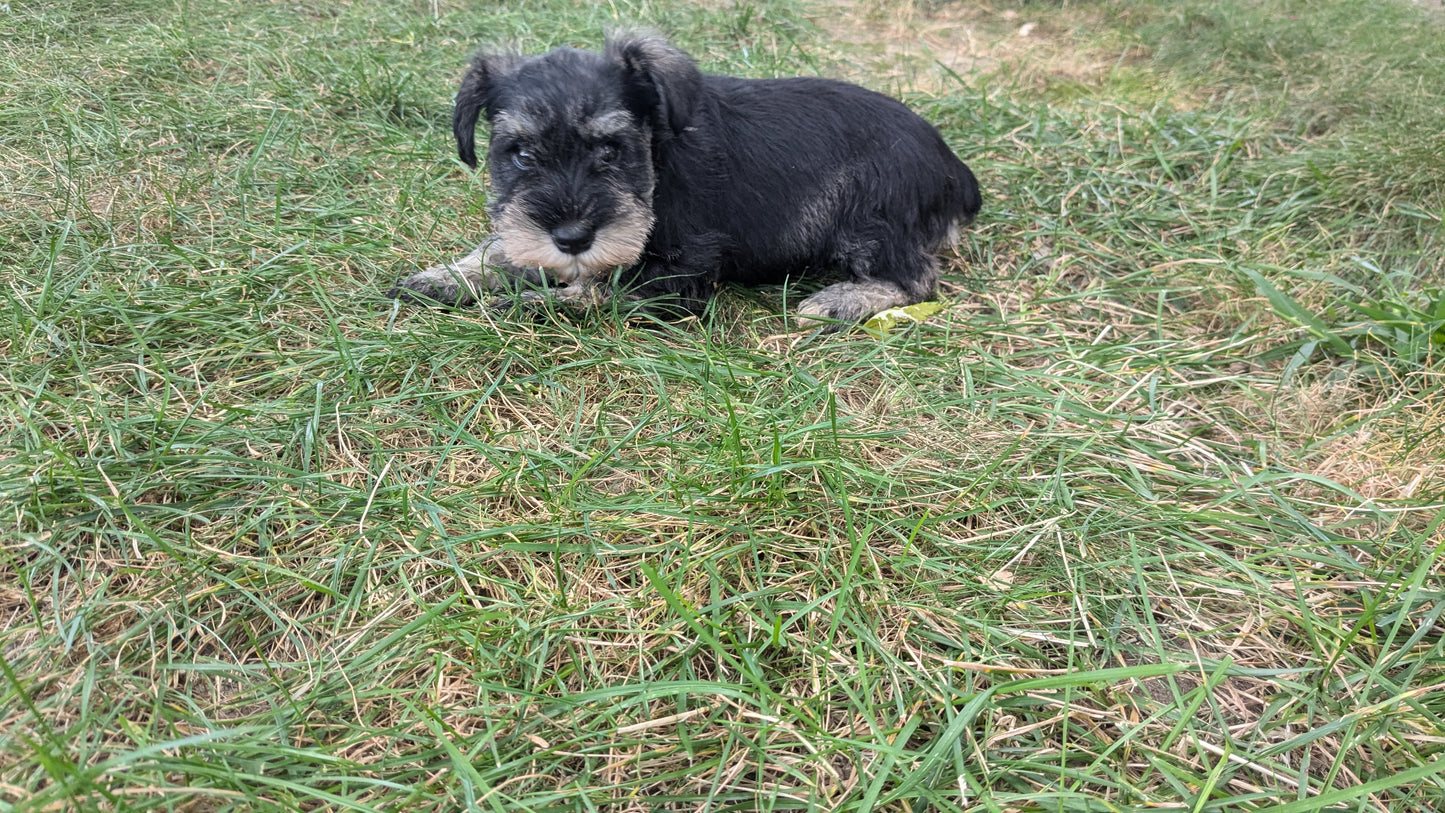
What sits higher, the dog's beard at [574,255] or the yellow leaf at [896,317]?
the dog's beard at [574,255]

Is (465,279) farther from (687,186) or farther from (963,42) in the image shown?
(963,42)

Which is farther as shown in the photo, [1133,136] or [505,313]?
[1133,136]

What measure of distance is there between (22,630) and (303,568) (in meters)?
0.62

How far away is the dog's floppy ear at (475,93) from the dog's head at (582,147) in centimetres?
3

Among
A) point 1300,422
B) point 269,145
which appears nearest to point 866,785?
point 1300,422

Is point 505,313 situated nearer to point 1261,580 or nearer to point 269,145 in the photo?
point 269,145

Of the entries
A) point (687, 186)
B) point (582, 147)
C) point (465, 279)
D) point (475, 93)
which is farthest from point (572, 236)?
point (475, 93)

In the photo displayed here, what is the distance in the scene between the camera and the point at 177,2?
5.09m

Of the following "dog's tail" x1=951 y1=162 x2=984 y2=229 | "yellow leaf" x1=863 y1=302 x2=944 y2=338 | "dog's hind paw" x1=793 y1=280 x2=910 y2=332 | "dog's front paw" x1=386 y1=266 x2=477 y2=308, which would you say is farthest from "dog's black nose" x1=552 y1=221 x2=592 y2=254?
"dog's tail" x1=951 y1=162 x2=984 y2=229

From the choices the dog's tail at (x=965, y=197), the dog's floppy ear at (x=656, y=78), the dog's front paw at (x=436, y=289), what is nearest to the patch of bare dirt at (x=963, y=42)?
the dog's tail at (x=965, y=197)

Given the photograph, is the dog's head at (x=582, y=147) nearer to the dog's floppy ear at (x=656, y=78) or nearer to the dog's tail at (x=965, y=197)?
the dog's floppy ear at (x=656, y=78)

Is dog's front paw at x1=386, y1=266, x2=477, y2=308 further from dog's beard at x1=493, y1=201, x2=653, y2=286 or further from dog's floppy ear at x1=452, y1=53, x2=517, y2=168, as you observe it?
dog's floppy ear at x1=452, y1=53, x2=517, y2=168

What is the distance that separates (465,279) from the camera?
10.6 feet

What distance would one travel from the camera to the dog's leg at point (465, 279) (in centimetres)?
324
